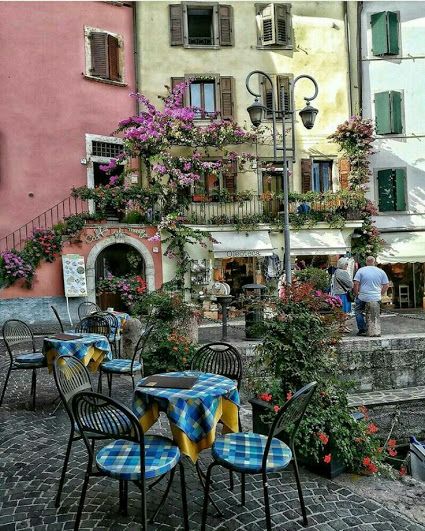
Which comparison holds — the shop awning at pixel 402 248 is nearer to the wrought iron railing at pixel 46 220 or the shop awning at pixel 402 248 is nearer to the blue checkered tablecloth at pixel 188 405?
the wrought iron railing at pixel 46 220

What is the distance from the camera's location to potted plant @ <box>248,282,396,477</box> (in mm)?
4454

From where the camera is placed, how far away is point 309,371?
15.6ft

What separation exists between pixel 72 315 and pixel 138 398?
36.1ft

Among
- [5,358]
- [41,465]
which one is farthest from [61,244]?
[41,465]

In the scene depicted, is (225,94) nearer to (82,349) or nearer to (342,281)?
(342,281)

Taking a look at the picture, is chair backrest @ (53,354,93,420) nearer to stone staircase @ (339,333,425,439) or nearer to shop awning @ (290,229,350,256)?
stone staircase @ (339,333,425,439)

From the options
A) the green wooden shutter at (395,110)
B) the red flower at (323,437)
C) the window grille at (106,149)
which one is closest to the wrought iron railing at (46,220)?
the window grille at (106,149)

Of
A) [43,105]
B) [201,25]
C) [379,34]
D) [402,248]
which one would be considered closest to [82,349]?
[43,105]

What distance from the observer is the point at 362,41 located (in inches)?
748

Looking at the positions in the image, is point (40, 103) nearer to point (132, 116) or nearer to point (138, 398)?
point (132, 116)

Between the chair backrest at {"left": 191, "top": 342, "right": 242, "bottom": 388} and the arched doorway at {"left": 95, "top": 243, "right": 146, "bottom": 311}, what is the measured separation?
10.6 m

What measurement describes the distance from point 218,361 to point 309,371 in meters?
0.89

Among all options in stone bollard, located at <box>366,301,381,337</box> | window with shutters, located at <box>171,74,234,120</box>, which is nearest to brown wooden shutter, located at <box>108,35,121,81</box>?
window with shutters, located at <box>171,74,234,120</box>

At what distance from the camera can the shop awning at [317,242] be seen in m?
17.2
